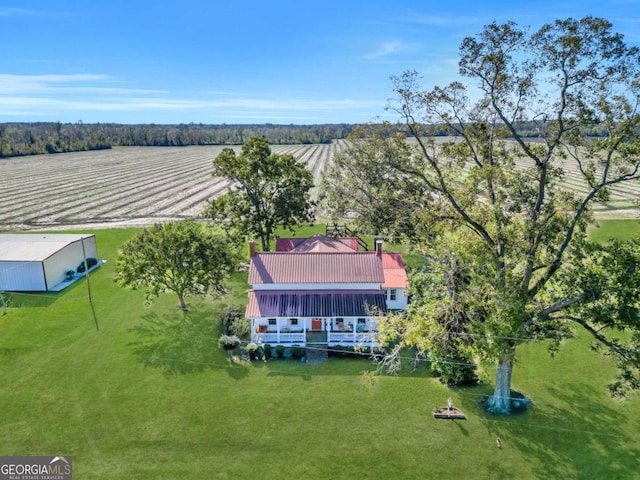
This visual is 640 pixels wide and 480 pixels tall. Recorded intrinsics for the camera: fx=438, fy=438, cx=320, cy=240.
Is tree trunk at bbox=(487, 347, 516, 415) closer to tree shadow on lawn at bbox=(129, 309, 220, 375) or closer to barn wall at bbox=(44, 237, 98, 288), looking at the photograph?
tree shadow on lawn at bbox=(129, 309, 220, 375)

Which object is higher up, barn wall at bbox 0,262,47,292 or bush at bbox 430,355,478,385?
barn wall at bbox 0,262,47,292

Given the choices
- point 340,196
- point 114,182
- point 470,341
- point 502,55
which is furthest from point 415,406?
point 114,182

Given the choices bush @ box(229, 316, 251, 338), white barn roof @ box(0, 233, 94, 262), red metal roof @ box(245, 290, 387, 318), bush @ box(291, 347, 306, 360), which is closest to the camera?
bush @ box(291, 347, 306, 360)

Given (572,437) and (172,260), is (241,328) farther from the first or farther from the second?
(572,437)

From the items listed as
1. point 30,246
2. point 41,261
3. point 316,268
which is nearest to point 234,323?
point 316,268

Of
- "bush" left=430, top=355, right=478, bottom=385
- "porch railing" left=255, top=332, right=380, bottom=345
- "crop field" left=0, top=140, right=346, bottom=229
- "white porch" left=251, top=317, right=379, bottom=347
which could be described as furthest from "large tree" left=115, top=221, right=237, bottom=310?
"crop field" left=0, top=140, right=346, bottom=229

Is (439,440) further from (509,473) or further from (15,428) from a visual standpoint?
(15,428)
